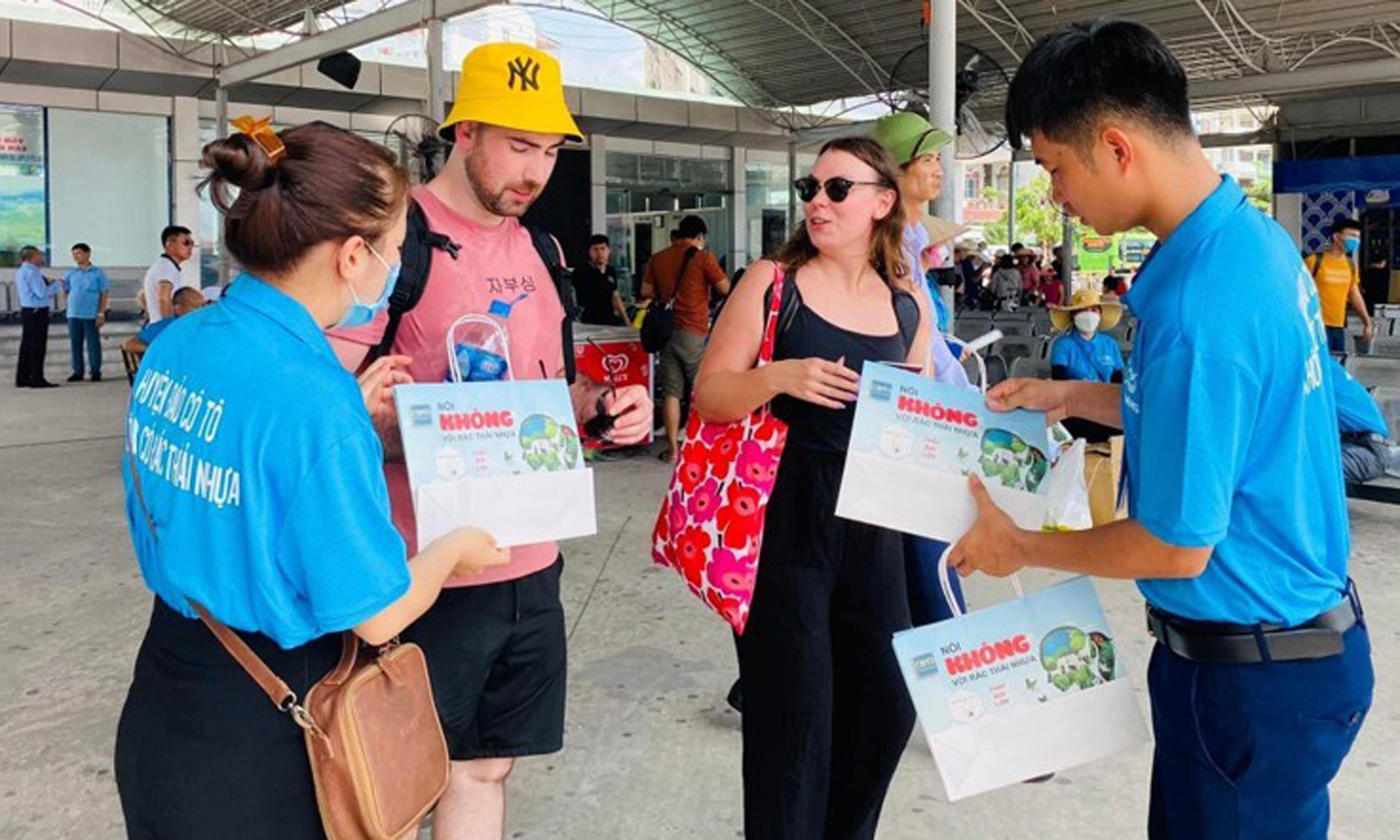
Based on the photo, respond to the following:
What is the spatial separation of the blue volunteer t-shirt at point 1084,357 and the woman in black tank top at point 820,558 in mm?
4294

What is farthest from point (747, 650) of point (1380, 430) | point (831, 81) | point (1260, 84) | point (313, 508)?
point (831, 81)

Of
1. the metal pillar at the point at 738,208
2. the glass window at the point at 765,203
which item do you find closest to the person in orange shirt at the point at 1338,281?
the metal pillar at the point at 738,208

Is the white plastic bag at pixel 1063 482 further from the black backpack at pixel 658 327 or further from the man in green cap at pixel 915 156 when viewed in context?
the black backpack at pixel 658 327

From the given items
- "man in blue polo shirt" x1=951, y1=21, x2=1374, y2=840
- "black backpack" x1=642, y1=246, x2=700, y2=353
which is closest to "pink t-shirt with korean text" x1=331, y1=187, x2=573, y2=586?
"man in blue polo shirt" x1=951, y1=21, x2=1374, y2=840

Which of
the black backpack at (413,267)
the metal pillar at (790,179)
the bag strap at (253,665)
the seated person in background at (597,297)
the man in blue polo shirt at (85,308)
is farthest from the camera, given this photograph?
the metal pillar at (790,179)

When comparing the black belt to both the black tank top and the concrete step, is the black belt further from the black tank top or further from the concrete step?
the concrete step

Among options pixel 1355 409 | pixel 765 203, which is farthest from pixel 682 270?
pixel 765 203

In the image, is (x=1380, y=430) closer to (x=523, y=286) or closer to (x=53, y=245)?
(x=523, y=286)

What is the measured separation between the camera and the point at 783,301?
2.46 metres

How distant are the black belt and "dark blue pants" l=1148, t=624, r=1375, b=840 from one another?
1 cm

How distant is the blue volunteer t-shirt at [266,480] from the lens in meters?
1.39

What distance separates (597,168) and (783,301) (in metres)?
21.5

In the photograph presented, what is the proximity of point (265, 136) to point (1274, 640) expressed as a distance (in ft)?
4.76

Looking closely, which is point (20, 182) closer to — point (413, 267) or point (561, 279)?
point (561, 279)
